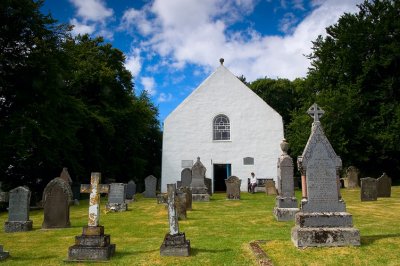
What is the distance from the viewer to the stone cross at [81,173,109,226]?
778 centimetres

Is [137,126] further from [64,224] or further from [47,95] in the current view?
[64,224]

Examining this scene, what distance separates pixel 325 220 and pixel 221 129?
2060 cm

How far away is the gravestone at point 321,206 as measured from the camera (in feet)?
25.4

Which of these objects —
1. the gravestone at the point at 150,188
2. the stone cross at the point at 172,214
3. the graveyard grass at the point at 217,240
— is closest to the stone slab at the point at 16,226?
the graveyard grass at the point at 217,240

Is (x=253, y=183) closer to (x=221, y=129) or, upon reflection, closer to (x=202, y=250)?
(x=221, y=129)

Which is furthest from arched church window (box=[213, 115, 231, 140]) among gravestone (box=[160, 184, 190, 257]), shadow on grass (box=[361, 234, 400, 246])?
gravestone (box=[160, 184, 190, 257])

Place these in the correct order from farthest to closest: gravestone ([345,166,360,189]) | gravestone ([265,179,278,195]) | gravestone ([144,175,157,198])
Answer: gravestone ([345,166,360,189]) < gravestone ([144,175,157,198]) < gravestone ([265,179,278,195])

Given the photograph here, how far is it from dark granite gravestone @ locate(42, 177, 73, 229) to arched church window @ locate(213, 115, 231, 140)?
693 inches

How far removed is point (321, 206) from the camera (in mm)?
8133

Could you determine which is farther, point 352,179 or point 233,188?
point 352,179

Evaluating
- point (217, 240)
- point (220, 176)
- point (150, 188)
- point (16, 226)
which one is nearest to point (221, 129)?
point (220, 176)

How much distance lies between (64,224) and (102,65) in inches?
821

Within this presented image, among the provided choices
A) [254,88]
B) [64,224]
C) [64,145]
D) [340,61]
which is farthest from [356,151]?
[64,224]

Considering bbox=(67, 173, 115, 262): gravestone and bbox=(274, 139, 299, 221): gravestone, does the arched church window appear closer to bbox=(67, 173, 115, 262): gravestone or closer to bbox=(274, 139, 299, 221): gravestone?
bbox=(274, 139, 299, 221): gravestone
